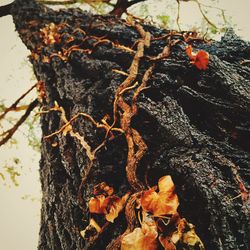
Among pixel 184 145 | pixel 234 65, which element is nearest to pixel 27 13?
pixel 234 65

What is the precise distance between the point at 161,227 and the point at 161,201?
100 mm

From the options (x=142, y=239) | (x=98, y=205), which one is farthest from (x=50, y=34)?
(x=142, y=239)

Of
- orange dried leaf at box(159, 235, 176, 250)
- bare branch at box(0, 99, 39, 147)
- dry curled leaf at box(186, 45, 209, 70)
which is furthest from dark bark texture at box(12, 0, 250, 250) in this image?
bare branch at box(0, 99, 39, 147)

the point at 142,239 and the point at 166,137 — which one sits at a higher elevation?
the point at 166,137

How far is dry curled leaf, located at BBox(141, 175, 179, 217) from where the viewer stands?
1.09 metres

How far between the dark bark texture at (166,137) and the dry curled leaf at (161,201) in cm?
12

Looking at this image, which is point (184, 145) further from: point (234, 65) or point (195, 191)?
point (234, 65)

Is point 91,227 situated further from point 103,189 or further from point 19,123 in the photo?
point 19,123

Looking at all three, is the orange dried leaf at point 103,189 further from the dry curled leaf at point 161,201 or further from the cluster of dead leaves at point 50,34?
the cluster of dead leaves at point 50,34

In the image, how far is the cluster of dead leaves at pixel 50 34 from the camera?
2398 mm

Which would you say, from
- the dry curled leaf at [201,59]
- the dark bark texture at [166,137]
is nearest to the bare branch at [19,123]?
the dark bark texture at [166,137]

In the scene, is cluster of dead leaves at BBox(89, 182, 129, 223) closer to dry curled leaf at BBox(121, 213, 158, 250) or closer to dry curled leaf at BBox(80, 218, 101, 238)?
dry curled leaf at BBox(80, 218, 101, 238)

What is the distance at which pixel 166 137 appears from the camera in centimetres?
140

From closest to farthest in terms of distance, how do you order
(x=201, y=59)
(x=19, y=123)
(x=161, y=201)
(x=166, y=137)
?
(x=161, y=201), (x=166, y=137), (x=201, y=59), (x=19, y=123)
